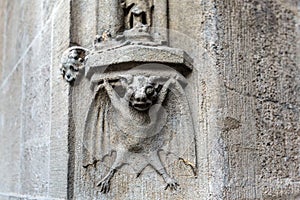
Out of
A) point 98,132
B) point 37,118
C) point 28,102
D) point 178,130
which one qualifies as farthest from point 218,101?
point 28,102

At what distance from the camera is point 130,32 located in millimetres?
1284

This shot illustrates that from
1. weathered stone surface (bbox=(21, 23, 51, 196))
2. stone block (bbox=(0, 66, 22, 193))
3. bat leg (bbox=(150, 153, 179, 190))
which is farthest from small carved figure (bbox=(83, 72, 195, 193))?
stone block (bbox=(0, 66, 22, 193))

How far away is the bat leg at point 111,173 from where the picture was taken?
48.7 inches

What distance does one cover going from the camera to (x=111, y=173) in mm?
1248

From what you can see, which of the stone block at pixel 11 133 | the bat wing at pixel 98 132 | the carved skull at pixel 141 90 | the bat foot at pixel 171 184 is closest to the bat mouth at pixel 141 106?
the carved skull at pixel 141 90

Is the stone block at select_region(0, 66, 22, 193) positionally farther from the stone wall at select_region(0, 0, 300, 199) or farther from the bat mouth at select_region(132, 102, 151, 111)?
the bat mouth at select_region(132, 102, 151, 111)

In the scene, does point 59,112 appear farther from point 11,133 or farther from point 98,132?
point 11,133

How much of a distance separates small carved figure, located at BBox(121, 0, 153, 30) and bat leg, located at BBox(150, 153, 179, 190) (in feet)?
1.33

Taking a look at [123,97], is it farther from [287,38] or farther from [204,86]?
[287,38]

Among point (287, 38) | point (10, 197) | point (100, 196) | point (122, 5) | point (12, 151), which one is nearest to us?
point (100, 196)

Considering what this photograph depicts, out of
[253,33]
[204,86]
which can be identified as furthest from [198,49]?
[253,33]

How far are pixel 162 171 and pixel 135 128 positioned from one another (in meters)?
0.15

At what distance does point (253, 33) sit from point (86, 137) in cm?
63

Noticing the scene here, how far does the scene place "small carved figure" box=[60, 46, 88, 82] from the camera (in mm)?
1307
